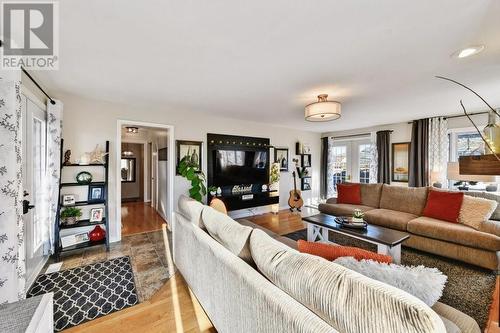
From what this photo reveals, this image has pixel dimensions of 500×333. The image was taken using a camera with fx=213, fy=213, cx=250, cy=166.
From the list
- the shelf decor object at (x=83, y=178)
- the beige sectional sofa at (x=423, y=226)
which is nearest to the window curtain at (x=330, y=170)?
the beige sectional sofa at (x=423, y=226)

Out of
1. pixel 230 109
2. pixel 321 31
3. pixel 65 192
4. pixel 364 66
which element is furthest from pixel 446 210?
pixel 65 192

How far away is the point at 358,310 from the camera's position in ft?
2.27

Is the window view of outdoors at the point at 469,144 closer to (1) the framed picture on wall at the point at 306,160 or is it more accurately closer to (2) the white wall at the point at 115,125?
(1) the framed picture on wall at the point at 306,160

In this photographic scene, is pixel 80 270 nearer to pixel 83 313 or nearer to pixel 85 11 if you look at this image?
pixel 83 313

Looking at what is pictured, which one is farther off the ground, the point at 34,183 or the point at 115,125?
the point at 115,125

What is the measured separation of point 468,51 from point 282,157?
400cm

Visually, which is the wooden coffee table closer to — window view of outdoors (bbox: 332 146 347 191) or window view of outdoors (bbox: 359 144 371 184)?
window view of outdoors (bbox: 359 144 371 184)

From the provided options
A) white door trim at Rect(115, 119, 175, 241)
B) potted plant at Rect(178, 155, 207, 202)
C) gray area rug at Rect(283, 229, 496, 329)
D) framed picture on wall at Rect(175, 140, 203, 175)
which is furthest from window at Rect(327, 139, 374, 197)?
white door trim at Rect(115, 119, 175, 241)

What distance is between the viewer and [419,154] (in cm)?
453

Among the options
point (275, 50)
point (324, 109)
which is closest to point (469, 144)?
point (324, 109)

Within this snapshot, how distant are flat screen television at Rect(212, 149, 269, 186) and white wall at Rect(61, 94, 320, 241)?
356 mm

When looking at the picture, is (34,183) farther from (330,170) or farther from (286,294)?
(330,170)

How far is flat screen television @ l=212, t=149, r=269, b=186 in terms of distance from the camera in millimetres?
4535

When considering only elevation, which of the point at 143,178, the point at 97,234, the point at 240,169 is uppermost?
the point at 240,169
